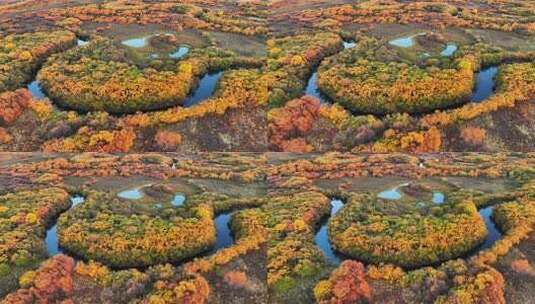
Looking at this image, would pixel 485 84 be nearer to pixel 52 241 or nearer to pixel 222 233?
pixel 222 233

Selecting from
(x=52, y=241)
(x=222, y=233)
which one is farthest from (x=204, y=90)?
(x=52, y=241)

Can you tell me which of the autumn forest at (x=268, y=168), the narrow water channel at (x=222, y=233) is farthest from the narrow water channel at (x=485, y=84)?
the narrow water channel at (x=222, y=233)

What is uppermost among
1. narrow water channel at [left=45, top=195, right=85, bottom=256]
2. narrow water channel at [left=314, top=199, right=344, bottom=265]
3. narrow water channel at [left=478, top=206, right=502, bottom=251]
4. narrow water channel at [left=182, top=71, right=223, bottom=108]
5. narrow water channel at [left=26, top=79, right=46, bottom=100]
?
narrow water channel at [left=182, top=71, right=223, bottom=108]

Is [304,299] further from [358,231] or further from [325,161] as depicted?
[325,161]

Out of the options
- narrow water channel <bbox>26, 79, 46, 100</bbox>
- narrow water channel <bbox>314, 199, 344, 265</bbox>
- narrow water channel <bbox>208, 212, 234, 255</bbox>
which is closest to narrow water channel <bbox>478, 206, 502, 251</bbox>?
narrow water channel <bbox>314, 199, 344, 265</bbox>

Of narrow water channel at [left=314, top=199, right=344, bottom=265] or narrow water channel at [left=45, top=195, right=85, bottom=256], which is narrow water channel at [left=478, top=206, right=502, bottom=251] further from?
narrow water channel at [left=45, top=195, right=85, bottom=256]

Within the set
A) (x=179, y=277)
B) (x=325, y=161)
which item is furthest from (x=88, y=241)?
(x=325, y=161)

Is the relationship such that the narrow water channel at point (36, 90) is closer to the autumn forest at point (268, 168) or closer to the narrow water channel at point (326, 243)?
the autumn forest at point (268, 168)

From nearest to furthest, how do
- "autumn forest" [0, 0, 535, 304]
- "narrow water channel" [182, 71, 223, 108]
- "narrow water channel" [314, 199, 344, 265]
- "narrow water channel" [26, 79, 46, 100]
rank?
"autumn forest" [0, 0, 535, 304]
"narrow water channel" [314, 199, 344, 265]
"narrow water channel" [182, 71, 223, 108]
"narrow water channel" [26, 79, 46, 100]
